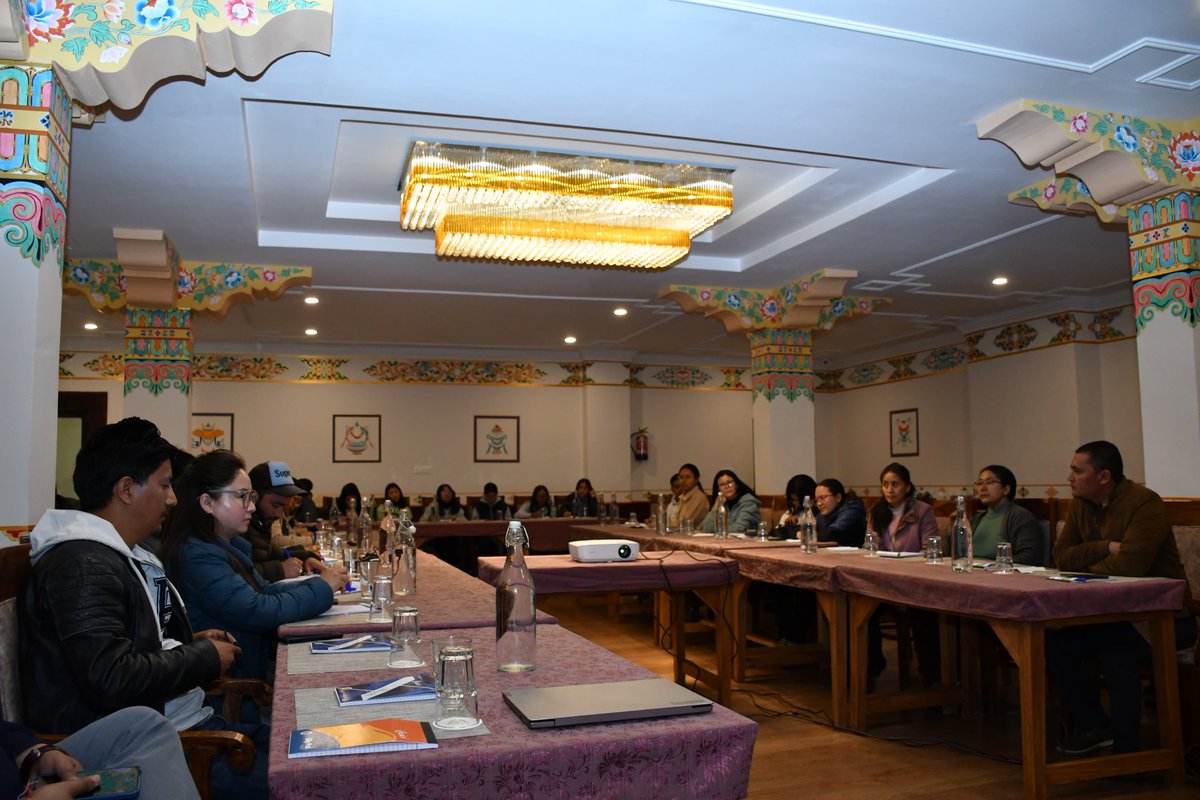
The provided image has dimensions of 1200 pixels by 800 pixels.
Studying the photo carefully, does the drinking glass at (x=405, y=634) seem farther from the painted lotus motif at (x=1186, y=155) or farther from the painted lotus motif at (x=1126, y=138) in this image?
the painted lotus motif at (x=1186, y=155)

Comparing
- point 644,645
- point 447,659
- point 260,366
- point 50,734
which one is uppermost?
point 260,366

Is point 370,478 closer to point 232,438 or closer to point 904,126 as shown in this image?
point 232,438

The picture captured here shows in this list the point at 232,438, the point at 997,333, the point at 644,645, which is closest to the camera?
the point at 644,645

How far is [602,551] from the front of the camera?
4.75 meters

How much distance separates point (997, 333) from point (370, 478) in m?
7.87

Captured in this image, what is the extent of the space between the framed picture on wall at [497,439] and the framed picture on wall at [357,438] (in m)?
1.34

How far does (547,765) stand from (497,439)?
36.9 feet

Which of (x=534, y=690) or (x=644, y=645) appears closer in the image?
(x=534, y=690)

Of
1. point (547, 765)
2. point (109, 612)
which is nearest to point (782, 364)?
point (109, 612)

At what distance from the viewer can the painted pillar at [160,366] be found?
7066mm

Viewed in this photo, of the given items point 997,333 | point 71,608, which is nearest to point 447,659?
point 71,608

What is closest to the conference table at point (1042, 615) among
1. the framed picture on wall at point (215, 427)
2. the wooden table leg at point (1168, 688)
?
the wooden table leg at point (1168, 688)

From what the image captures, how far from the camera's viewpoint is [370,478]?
39.8 feet

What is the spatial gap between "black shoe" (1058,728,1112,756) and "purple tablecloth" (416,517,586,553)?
5.22 metres
